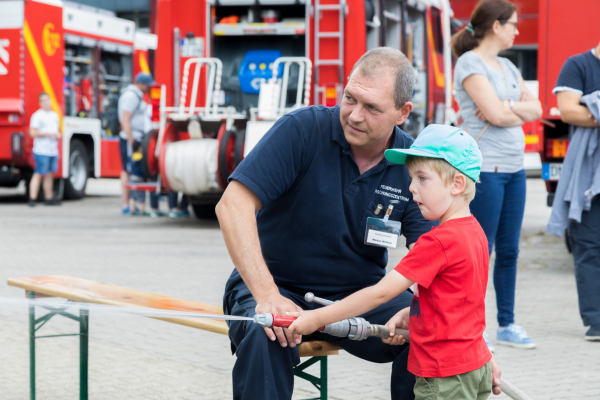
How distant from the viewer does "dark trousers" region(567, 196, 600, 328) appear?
486 cm

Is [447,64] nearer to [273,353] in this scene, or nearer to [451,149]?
[451,149]

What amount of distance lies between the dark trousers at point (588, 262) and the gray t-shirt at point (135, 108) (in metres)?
7.73

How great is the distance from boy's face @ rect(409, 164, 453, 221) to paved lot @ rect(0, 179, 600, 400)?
159cm

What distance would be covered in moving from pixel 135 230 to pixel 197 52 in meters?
2.44

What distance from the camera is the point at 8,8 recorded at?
13602mm

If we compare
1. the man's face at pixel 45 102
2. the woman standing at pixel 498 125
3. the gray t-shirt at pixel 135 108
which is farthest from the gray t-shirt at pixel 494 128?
the man's face at pixel 45 102

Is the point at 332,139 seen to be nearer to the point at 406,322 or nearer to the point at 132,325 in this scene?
the point at 406,322

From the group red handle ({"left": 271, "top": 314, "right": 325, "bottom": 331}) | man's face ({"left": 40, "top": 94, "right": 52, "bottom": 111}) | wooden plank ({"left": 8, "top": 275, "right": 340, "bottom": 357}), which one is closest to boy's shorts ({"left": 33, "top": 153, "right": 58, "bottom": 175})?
man's face ({"left": 40, "top": 94, "right": 52, "bottom": 111})

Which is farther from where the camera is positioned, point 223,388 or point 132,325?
point 132,325

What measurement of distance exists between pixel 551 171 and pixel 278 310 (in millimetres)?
5110

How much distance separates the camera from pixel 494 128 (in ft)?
15.2

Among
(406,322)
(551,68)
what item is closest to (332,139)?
(406,322)

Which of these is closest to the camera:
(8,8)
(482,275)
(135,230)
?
(482,275)

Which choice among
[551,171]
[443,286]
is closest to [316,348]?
[443,286]
